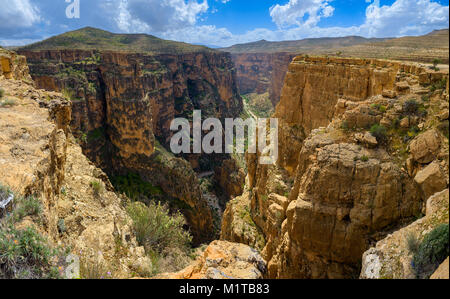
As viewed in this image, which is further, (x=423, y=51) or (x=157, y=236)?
(x=423, y=51)

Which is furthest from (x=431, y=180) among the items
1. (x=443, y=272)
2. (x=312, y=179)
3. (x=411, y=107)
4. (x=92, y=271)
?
(x=92, y=271)

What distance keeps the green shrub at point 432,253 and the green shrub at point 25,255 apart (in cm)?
682

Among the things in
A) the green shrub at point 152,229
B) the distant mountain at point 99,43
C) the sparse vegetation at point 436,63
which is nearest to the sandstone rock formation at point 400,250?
the sparse vegetation at point 436,63

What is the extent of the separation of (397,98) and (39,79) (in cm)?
4309

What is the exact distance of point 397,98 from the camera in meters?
10.7

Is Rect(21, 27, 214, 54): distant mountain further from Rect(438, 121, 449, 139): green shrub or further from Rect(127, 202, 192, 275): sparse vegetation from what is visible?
Rect(438, 121, 449, 139): green shrub

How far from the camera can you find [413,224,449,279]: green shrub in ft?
17.1

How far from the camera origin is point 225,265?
7730mm

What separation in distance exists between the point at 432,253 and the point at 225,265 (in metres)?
4.79

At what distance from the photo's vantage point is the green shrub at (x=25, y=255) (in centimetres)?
472

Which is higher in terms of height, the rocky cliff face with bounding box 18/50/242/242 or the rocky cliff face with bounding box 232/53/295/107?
the rocky cliff face with bounding box 232/53/295/107

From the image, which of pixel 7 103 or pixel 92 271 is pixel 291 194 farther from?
pixel 7 103

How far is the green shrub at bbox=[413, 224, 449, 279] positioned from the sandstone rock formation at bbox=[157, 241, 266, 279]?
3785 millimetres

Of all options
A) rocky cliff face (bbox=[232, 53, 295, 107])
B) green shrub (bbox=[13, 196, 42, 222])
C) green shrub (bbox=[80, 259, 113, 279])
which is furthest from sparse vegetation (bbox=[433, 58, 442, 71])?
rocky cliff face (bbox=[232, 53, 295, 107])
